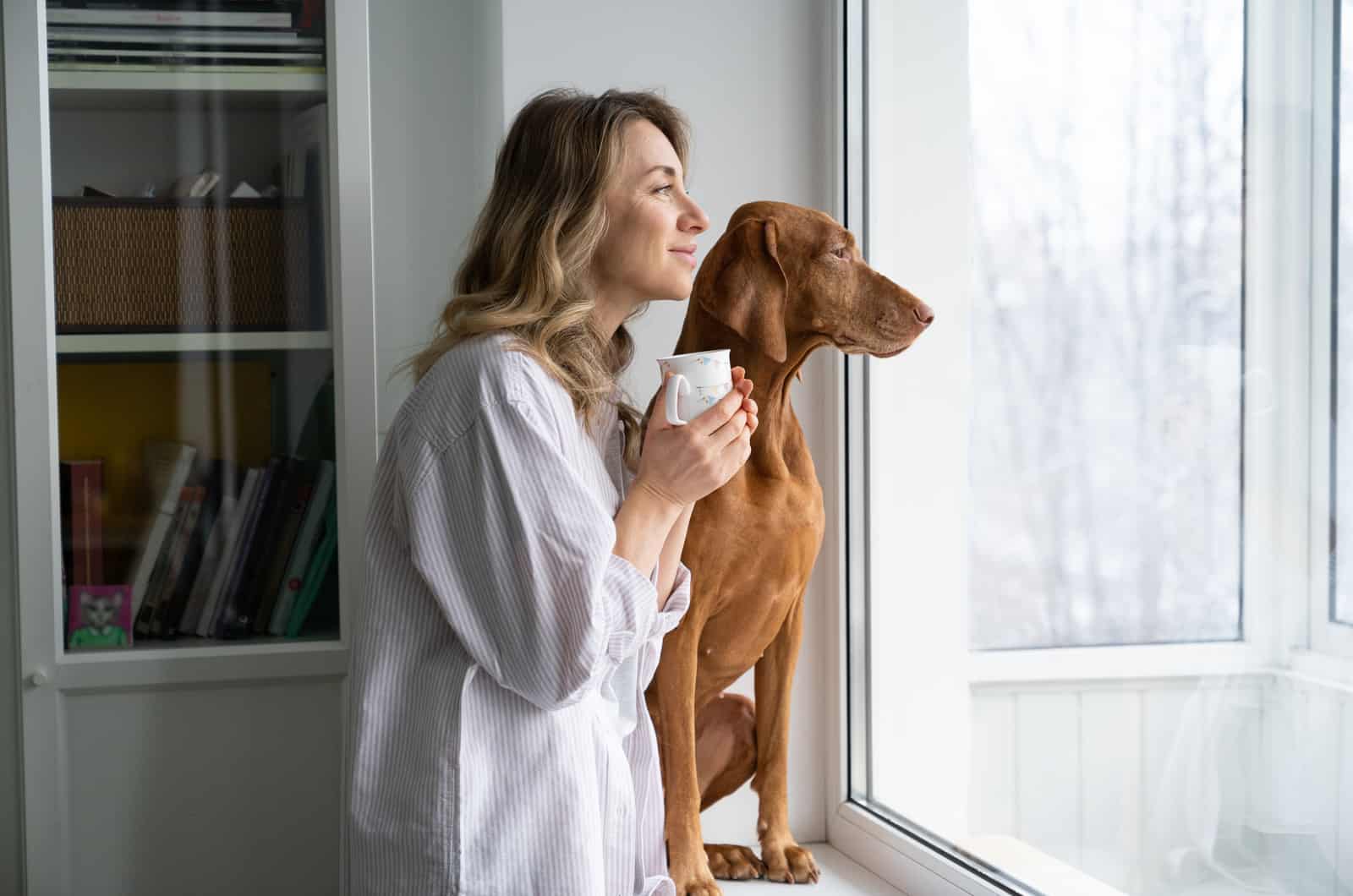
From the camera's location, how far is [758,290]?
1327 millimetres

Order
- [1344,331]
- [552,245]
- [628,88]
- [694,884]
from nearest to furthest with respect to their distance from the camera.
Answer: [1344,331] → [552,245] → [694,884] → [628,88]

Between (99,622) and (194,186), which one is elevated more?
(194,186)

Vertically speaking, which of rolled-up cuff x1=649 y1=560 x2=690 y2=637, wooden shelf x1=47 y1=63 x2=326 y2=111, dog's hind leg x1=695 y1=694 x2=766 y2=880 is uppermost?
wooden shelf x1=47 y1=63 x2=326 y2=111

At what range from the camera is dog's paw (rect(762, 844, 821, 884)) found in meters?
1.50

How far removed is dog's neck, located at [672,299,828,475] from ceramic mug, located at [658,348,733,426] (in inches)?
6.5

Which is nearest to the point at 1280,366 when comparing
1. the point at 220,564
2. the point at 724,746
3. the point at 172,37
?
the point at 724,746

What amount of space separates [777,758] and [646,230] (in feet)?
2.37

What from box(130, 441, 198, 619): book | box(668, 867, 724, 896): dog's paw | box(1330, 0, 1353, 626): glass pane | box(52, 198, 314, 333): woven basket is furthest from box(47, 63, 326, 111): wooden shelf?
box(1330, 0, 1353, 626): glass pane

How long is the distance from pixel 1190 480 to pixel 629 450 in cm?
62

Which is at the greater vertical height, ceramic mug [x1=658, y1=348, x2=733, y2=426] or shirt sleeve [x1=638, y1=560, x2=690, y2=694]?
ceramic mug [x1=658, y1=348, x2=733, y2=426]

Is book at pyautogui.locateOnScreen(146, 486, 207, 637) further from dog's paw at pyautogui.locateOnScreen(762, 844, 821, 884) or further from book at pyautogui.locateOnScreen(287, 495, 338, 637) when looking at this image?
dog's paw at pyautogui.locateOnScreen(762, 844, 821, 884)

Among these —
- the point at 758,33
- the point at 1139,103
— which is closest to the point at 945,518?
the point at 1139,103

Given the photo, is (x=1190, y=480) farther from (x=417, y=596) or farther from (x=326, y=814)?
(x=326, y=814)

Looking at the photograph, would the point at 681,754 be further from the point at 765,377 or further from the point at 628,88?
the point at 628,88
